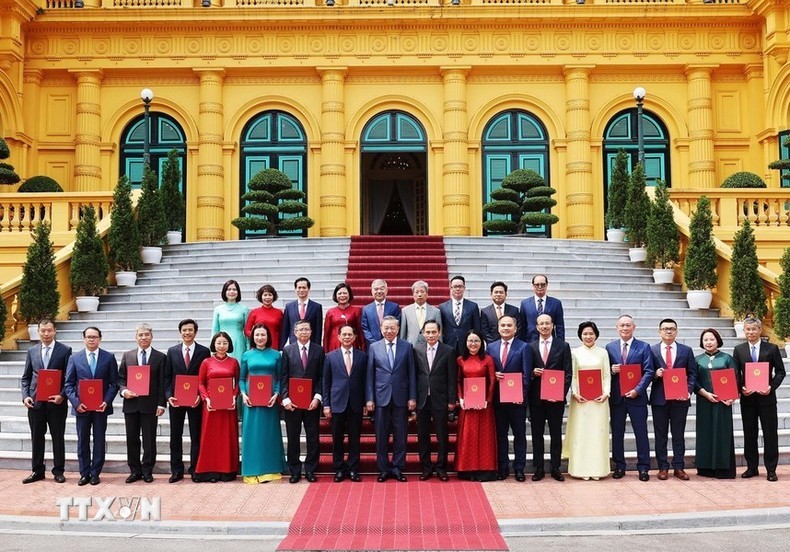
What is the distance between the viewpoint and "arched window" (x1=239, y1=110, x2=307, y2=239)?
2470 centimetres

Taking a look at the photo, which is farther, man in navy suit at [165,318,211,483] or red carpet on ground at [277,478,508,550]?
man in navy suit at [165,318,211,483]

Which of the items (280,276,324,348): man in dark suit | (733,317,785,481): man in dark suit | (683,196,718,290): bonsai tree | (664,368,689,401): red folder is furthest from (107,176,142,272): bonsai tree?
(733,317,785,481): man in dark suit

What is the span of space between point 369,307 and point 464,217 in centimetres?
1360

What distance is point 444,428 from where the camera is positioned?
31.9 feet

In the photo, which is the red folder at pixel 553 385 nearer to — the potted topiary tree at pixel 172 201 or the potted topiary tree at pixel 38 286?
the potted topiary tree at pixel 38 286

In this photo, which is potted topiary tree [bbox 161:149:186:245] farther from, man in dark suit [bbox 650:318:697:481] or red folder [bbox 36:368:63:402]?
man in dark suit [bbox 650:318:697:481]

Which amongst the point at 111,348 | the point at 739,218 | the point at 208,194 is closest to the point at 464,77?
the point at 208,194

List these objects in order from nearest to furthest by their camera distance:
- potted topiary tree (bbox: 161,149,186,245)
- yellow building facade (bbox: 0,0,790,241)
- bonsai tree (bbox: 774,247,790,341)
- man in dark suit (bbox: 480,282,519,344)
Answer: man in dark suit (bbox: 480,282,519,344) < bonsai tree (bbox: 774,247,790,341) < potted topiary tree (bbox: 161,149,186,245) < yellow building facade (bbox: 0,0,790,241)

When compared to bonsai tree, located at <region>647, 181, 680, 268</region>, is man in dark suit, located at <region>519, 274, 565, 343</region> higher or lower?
lower

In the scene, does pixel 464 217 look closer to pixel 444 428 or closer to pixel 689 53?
pixel 689 53

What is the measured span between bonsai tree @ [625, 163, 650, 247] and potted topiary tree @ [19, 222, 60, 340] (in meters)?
11.0

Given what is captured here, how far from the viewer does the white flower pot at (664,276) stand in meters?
16.2

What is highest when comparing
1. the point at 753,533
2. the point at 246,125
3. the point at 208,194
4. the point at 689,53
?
the point at 689,53

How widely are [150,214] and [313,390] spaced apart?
9420mm
